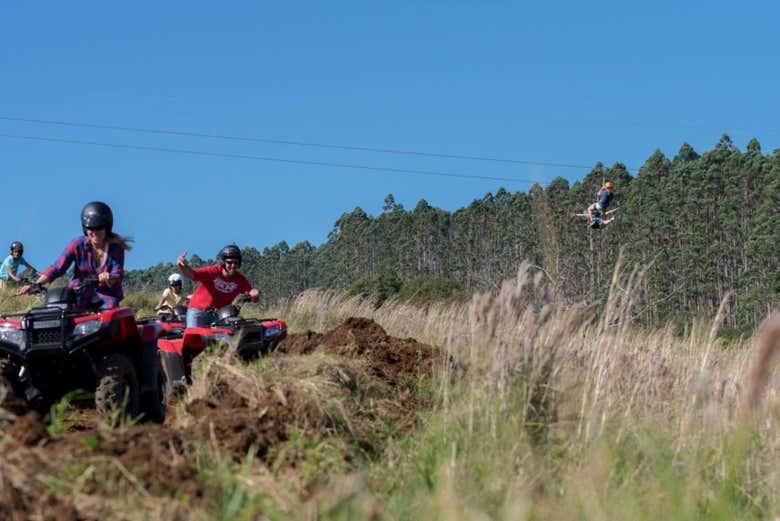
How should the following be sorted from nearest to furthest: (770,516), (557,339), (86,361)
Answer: (770,516) < (557,339) < (86,361)

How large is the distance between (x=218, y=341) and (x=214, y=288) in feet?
4.88

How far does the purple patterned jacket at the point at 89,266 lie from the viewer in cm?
973

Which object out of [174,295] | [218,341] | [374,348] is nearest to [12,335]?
[218,341]

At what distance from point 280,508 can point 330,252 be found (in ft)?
518

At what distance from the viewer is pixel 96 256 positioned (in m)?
9.91

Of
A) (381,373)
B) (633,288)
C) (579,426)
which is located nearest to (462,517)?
(579,426)

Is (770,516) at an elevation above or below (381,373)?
below

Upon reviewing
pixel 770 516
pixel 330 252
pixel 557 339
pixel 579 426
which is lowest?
pixel 770 516

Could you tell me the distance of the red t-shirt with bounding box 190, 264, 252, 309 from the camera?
470 inches

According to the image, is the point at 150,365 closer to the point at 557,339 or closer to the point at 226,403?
the point at 226,403

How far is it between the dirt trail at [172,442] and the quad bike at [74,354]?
467 millimetres

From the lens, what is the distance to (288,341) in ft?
39.8

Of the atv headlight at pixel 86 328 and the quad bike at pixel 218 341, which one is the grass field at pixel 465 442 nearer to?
the atv headlight at pixel 86 328

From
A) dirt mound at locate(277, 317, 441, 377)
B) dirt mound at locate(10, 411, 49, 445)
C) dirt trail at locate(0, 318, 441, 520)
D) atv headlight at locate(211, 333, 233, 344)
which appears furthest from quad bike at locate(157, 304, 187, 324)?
dirt mound at locate(10, 411, 49, 445)
